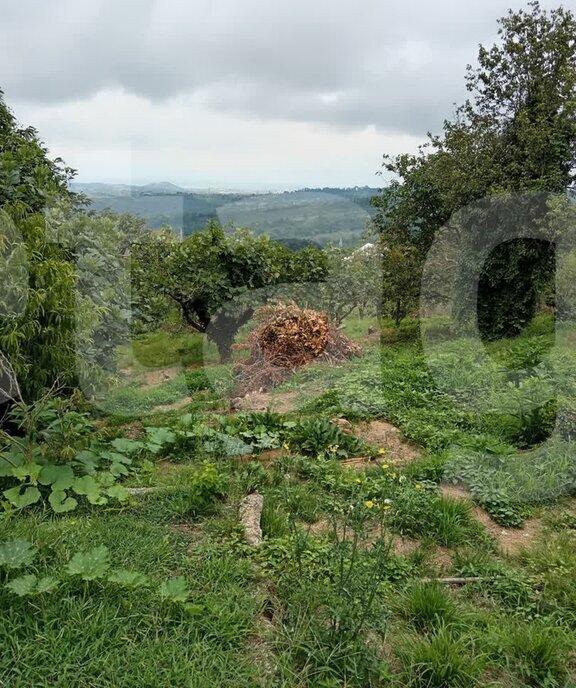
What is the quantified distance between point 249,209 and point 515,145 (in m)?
4.00

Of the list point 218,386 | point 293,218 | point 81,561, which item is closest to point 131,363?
point 218,386

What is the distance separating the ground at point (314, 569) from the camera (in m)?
1.72

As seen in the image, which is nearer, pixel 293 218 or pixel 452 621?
pixel 452 621

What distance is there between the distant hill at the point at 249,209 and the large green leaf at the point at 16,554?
584 cm

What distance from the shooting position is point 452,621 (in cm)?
199

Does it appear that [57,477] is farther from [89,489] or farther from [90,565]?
[90,565]

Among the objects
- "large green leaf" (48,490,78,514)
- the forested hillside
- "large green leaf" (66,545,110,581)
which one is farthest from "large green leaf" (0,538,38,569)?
"large green leaf" (48,490,78,514)

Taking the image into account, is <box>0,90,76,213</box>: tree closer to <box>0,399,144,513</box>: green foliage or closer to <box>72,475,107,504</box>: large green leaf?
<box>0,399,144,513</box>: green foliage

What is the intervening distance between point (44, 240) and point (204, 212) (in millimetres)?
4272

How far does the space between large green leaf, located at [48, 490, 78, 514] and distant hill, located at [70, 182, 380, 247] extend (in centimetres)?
532

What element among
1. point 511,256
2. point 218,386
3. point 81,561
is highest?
point 511,256

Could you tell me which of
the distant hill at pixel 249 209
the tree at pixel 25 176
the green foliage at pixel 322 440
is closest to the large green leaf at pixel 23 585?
the green foliage at pixel 322 440

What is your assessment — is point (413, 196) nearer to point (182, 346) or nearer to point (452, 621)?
point (182, 346)

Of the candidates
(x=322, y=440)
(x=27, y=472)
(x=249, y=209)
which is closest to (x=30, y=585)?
(x=27, y=472)
